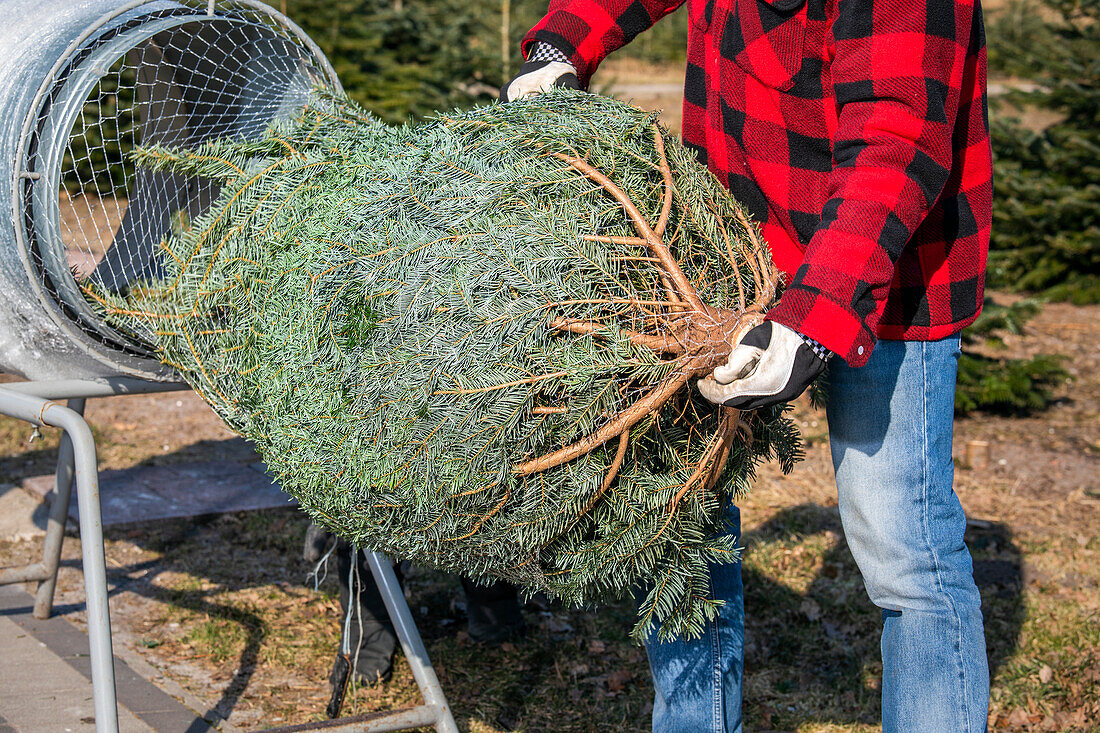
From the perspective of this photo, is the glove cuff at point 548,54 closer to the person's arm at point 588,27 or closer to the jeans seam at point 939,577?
the person's arm at point 588,27

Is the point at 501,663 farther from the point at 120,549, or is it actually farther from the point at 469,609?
the point at 120,549

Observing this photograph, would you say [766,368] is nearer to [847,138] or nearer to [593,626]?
[847,138]

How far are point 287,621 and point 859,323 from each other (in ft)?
7.48

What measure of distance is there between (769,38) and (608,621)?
204 centimetres

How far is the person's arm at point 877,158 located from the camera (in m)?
1.47

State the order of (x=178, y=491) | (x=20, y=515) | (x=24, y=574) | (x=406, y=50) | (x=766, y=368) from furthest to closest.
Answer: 1. (x=406, y=50)
2. (x=178, y=491)
3. (x=20, y=515)
4. (x=24, y=574)
5. (x=766, y=368)

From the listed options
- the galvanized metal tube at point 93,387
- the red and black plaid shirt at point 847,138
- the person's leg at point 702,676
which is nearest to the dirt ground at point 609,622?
the person's leg at point 702,676

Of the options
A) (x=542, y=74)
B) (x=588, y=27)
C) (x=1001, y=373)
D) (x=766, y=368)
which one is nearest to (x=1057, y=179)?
(x=1001, y=373)

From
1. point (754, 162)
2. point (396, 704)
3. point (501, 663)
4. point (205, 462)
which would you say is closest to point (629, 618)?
point (501, 663)

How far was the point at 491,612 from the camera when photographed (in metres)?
2.97

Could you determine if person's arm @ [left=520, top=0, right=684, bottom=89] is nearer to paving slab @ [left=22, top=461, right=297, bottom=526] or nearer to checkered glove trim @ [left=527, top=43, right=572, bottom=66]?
checkered glove trim @ [left=527, top=43, right=572, bottom=66]

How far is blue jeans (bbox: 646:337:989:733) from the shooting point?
5.93ft

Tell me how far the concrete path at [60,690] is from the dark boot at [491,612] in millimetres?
833

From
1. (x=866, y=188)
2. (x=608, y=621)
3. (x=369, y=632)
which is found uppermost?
(x=866, y=188)
